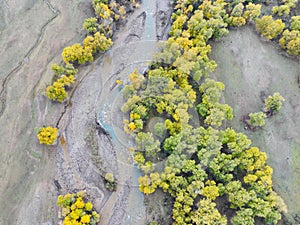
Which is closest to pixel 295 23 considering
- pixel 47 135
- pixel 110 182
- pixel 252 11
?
pixel 252 11

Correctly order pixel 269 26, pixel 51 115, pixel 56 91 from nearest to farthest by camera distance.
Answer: pixel 56 91 → pixel 51 115 → pixel 269 26

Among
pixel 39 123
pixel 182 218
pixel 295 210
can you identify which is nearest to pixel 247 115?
pixel 295 210

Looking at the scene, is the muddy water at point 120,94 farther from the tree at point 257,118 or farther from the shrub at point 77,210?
the tree at point 257,118

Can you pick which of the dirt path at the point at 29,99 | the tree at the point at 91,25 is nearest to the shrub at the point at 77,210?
the dirt path at the point at 29,99

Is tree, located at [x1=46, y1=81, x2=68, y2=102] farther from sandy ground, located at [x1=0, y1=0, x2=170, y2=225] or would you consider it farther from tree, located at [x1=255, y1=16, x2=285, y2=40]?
tree, located at [x1=255, y1=16, x2=285, y2=40]

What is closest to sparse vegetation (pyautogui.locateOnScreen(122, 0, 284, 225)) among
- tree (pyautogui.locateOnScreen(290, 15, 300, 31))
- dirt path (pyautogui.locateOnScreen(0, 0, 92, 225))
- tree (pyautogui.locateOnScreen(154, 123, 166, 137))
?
tree (pyautogui.locateOnScreen(154, 123, 166, 137))

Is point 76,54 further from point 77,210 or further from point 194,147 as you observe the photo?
point 77,210
